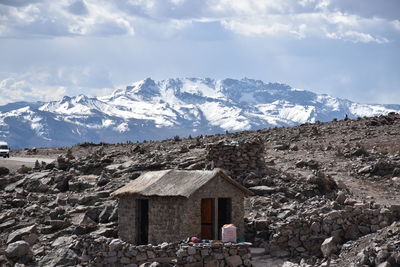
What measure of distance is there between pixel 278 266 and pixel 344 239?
309 cm

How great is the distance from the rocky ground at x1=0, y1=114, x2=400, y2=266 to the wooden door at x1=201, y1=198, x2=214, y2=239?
1.64m

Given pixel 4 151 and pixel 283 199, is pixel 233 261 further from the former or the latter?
pixel 4 151

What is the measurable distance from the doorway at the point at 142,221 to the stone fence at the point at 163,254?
2.56m

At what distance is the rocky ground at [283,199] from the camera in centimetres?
2855

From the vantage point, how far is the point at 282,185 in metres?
35.7

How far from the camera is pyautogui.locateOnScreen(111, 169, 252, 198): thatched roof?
2836 centimetres

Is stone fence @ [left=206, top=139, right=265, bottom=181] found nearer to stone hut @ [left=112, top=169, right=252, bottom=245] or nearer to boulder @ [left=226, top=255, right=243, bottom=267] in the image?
stone hut @ [left=112, top=169, right=252, bottom=245]

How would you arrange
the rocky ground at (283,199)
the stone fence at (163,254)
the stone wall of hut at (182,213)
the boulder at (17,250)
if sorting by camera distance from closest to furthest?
the stone fence at (163,254) → the stone wall of hut at (182,213) → the rocky ground at (283,199) → the boulder at (17,250)

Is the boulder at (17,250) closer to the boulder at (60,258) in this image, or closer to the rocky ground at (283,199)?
the rocky ground at (283,199)

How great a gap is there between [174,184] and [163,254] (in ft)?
12.7

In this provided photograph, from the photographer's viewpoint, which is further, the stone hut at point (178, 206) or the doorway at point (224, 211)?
the doorway at point (224, 211)

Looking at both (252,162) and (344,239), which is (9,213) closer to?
(252,162)

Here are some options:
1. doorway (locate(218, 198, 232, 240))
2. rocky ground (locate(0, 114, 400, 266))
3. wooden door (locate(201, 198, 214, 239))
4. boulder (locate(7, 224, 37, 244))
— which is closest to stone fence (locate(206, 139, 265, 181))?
rocky ground (locate(0, 114, 400, 266))

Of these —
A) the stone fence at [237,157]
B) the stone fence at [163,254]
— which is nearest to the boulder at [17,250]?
the stone fence at [163,254]
